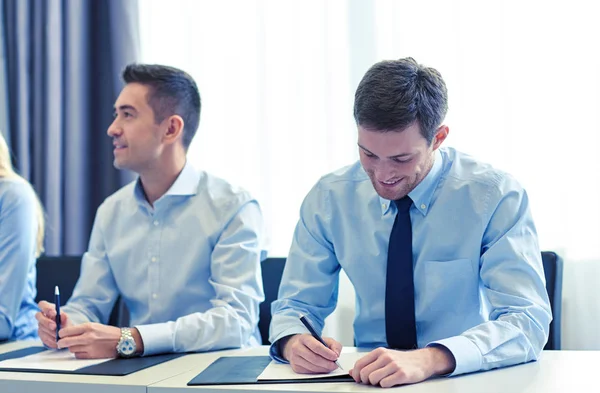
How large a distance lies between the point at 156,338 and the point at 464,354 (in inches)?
32.0

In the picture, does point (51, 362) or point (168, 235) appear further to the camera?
point (168, 235)

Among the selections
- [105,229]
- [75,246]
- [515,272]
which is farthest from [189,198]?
[75,246]

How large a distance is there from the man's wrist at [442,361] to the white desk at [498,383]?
0.02 metres

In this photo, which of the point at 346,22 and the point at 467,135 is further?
the point at 346,22

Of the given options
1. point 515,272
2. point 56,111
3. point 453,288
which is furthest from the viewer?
point 56,111

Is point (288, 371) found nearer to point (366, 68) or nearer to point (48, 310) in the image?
point (48, 310)

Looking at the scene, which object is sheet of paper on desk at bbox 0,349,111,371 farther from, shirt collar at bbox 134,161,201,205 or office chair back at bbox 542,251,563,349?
office chair back at bbox 542,251,563,349

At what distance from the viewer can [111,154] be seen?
3371mm

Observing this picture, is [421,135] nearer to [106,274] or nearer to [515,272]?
[515,272]

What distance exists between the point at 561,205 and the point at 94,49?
2.19 metres

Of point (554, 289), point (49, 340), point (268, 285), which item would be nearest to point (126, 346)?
point (49, 340)

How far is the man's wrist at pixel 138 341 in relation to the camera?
1.82 metres

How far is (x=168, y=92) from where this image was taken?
2408 millimetres

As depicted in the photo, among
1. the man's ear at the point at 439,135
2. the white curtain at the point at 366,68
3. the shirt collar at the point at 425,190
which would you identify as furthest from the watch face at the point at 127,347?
the white curtain at the point at 366,68
